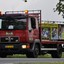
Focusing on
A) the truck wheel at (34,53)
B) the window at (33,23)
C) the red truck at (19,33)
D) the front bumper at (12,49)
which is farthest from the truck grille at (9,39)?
the truck wheel at (34,53)

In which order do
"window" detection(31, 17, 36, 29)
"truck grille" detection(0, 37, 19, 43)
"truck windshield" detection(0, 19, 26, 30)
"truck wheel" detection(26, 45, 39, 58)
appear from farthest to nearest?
"truck wheel" detection(26, 45, 39, 58)
"window" detection(31, 17, 36, 29)
"truck grille" detection(0, 37, 19, 43)
"truck windshield" detection(0, 19, 26, 30)

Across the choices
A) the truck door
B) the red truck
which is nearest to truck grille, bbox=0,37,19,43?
the red truck

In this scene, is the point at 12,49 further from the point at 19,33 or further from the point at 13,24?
the point at 13,24

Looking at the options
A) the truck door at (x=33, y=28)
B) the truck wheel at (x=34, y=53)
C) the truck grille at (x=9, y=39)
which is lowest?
the truck wheel at (x=34, y=53)

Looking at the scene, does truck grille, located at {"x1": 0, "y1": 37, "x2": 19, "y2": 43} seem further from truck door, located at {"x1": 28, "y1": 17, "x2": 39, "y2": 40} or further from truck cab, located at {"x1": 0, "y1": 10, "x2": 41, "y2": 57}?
truck door, located at {"x1": 28, "y1": 17, "x2": 39, "y2": 40}

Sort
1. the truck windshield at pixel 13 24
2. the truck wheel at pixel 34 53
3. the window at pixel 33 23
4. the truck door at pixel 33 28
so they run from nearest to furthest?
the truck windshield at pixel 13 24 < the truck door at pixel 33 28 < the window at pixel 33 23 < the truck wheel at pixel 34 53

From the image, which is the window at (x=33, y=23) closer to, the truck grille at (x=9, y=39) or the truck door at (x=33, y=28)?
the truck door at (x=33, y=28)

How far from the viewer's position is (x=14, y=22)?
82.4ft

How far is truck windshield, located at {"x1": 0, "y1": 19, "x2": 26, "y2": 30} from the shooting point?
24.9 metres

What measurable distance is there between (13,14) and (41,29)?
2.28m

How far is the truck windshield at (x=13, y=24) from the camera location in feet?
81.7

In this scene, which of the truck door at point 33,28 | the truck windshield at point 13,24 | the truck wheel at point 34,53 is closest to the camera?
the truck windshield at point 13,24

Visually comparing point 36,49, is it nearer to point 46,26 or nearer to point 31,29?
point 31,29

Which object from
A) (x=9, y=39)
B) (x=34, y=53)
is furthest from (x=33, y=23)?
(x=34, y=53)
